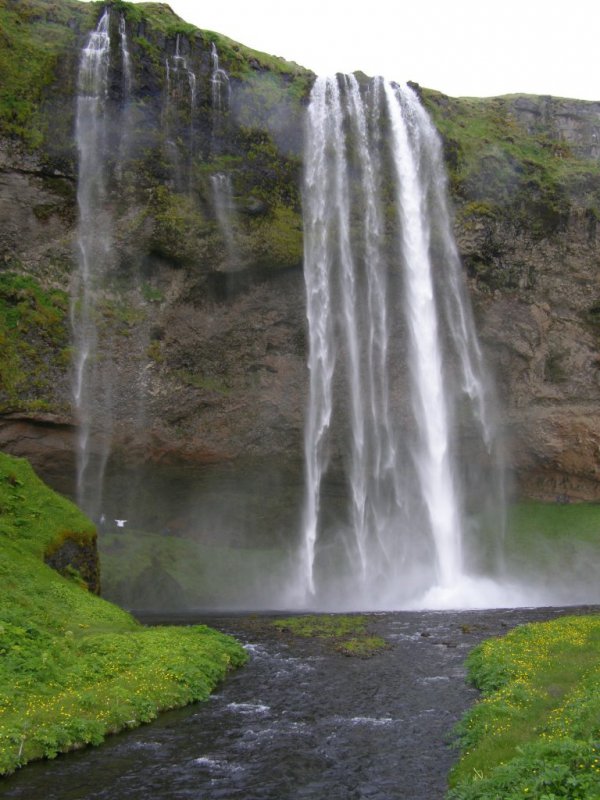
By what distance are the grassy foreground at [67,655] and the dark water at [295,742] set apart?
51 cm

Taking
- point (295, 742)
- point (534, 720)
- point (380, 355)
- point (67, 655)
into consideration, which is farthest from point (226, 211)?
point (534, 720)

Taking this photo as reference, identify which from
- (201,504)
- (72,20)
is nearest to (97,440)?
(201,504)

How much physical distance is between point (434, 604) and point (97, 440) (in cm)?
2062

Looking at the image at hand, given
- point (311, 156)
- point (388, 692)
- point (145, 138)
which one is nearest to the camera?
point (388, 692)

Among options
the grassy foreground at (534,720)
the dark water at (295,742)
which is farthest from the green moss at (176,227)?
the grassy foreground at (534,720)

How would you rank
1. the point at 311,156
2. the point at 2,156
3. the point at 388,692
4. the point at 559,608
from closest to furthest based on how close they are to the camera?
Result: the point at 388,692, the point at 559,608, the point at 2,156, the point at 311,156

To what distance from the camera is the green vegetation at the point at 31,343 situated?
1501 inches

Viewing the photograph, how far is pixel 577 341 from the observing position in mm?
49469

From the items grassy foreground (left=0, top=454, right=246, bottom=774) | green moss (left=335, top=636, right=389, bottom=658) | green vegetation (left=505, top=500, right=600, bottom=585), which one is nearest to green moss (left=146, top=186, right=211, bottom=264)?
grassy foreground (left=0, top=454, right=246, bottom=774)

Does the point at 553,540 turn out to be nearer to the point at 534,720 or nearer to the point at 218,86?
the point at 534,720

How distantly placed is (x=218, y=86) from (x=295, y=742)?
3911 cm

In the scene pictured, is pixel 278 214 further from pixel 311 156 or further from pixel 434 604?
pixel 434 604

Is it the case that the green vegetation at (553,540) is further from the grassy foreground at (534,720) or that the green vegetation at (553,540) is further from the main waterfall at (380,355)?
the grassy foreground at (534,720)

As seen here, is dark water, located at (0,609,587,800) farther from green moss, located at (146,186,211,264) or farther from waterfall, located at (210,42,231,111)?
waterfall, located at (210,42,231,111)
